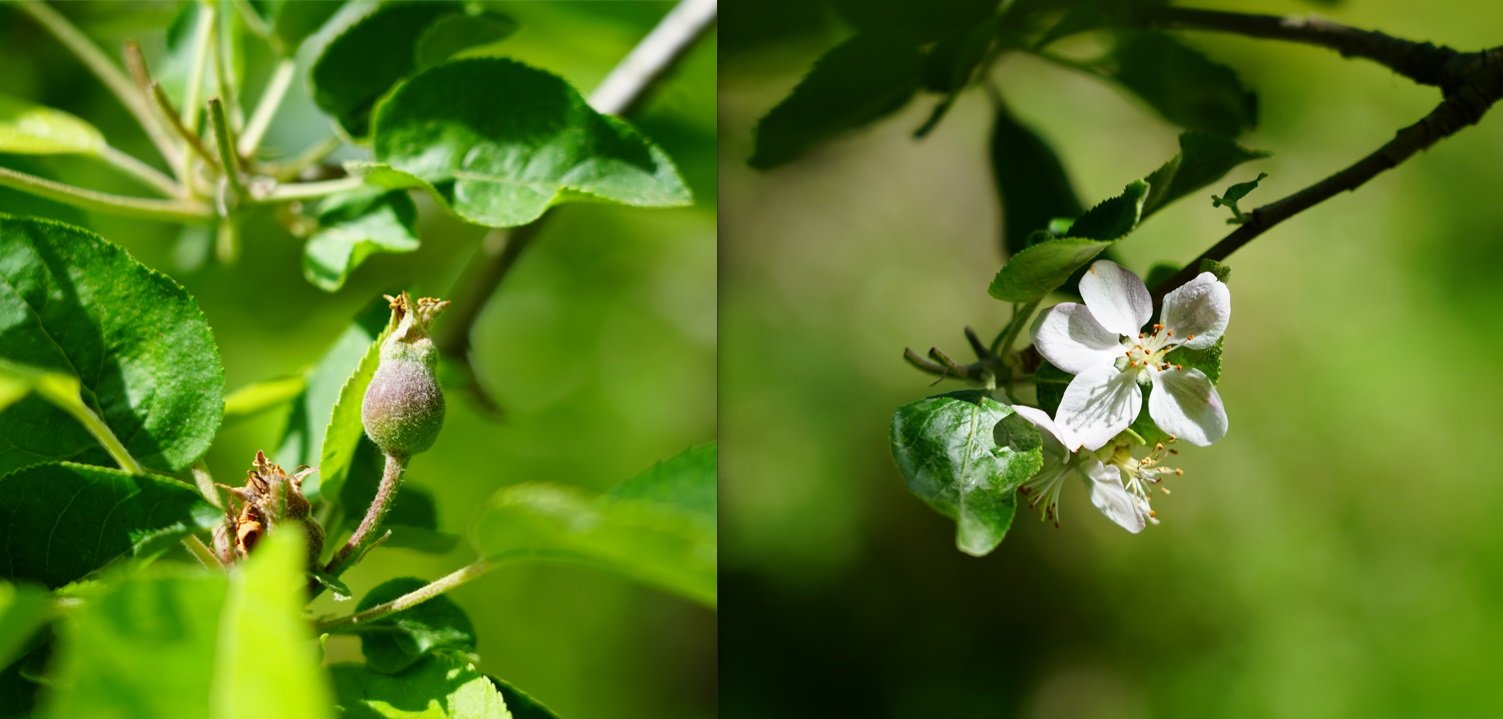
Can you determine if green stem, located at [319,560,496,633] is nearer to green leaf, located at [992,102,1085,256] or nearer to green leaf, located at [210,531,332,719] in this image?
green leaf, located at [210,531,332,719]

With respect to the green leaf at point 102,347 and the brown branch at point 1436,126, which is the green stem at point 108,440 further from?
the brown branch at point 1436,126

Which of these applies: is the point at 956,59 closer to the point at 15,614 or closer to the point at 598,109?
the point at 598,109

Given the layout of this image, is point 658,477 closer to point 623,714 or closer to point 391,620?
point 391,620

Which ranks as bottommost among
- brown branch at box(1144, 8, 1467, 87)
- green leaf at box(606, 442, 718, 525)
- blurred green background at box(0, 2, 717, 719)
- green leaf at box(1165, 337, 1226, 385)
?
blurred green background at box(0, 2, 717, 719)

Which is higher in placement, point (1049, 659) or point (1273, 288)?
point (1273, 288)

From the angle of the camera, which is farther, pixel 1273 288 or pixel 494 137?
pixel 1273 288

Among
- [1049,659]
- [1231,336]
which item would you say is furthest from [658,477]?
[1049,659]

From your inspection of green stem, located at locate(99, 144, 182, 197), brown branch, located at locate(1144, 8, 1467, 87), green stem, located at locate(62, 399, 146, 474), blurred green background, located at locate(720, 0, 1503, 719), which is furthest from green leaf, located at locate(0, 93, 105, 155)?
brown branch, located at locate(1144, 8, 1467, 87)
